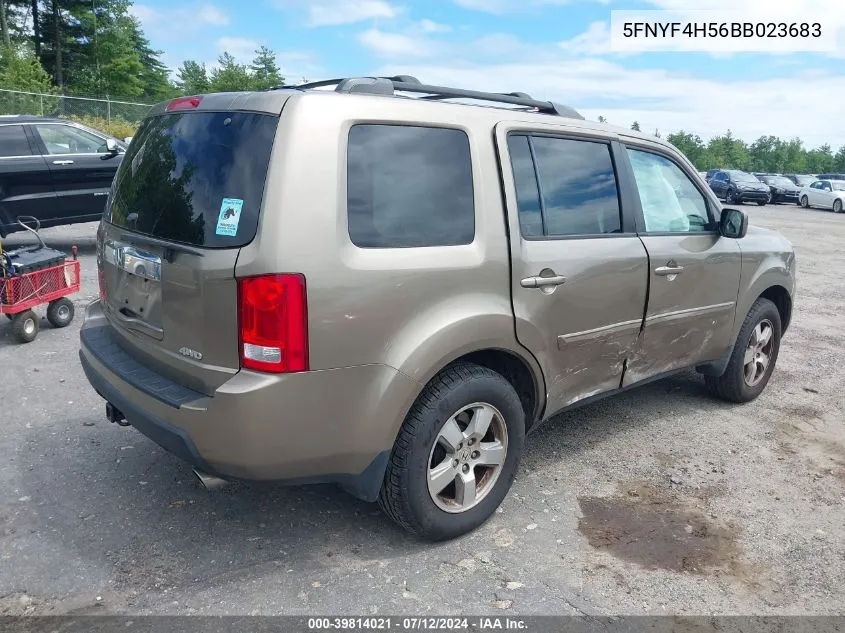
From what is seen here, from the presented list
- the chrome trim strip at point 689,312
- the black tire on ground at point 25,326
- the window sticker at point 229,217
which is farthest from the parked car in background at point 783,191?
the window sticker at point 229,217

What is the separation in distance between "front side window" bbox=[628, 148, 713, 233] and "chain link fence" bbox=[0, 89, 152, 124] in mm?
24454

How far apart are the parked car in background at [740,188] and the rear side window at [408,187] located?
3248 centimetres

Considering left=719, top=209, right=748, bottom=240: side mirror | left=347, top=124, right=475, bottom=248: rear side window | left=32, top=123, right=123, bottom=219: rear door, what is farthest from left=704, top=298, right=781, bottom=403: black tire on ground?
left=32, top=123, right=123, bottom=219: rear door

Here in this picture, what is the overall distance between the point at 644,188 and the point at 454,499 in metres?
2.12

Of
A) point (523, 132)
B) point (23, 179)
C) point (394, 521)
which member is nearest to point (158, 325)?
point (394, 521)

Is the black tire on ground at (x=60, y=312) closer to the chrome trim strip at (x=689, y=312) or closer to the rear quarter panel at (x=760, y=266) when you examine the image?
the chrome trim strip at (x=689, y=312)

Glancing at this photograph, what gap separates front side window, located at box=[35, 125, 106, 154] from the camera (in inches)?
373

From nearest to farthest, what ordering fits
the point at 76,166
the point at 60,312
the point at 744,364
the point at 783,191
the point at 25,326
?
the point at 744,364 < the point at 25,326 < the point at 60,312 < the point at 76,166 < the point at 783,191

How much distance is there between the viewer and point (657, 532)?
3248 millimetres

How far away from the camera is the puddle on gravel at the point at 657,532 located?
304 cm

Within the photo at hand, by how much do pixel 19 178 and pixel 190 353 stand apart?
27.1ft

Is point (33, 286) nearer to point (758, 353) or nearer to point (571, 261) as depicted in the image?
point (571, 261)

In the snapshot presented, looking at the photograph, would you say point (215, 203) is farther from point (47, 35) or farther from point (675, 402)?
point (47, 35)

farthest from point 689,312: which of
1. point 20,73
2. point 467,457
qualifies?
point 20,73
